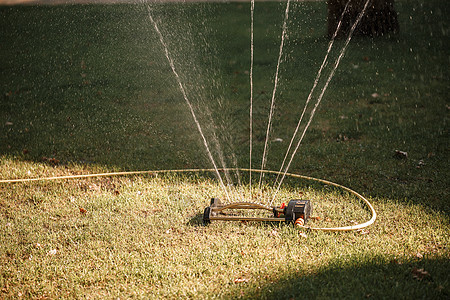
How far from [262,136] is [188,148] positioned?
3.04 ft

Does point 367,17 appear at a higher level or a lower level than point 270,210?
higher

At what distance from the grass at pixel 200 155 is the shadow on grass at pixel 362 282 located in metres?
0.01

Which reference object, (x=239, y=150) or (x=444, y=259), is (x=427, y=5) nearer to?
(x=239, y=150)

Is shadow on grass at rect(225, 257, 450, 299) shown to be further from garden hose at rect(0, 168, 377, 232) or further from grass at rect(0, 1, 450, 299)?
garden hose at rect(0, 168, 377, 232)

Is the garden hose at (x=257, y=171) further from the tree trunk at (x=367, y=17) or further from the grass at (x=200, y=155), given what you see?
the tree trunk at (x=367, y=17)

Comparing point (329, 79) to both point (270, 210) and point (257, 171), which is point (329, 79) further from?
point (270, 210)

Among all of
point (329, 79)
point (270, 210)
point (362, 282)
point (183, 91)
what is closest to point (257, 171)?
point (270, 210)

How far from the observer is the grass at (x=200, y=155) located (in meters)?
2.84

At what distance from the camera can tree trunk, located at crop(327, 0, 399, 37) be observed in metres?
8.55

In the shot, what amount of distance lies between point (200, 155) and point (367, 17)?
5.61m

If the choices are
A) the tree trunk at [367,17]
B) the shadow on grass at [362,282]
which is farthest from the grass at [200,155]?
the tree trunk at [367,17]

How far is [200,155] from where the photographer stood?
4867mm

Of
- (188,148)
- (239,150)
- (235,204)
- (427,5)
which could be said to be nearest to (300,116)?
(239,150)

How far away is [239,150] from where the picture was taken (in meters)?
4.98
